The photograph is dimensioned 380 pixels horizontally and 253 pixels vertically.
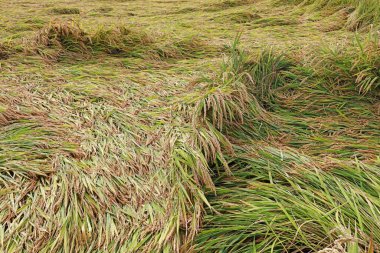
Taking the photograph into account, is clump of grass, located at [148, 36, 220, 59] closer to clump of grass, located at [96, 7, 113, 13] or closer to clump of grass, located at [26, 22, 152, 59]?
clump of grass, located at [26, 22, 152, 59]

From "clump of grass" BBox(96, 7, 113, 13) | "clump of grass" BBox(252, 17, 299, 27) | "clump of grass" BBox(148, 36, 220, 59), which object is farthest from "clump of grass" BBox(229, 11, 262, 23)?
"clump of grass" BBox(96, 7, 113, 13)

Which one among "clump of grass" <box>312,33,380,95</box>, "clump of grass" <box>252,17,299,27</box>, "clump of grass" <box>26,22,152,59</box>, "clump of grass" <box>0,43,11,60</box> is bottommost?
"clump of grass" <box>252,17,299,27</box>

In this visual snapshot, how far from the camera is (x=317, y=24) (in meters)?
3.82

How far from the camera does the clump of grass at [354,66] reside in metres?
2.08

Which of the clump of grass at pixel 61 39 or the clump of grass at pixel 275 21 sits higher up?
the clump of grass at pixel 61 39

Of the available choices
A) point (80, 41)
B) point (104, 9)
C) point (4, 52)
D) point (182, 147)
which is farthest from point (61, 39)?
point (104, 9)

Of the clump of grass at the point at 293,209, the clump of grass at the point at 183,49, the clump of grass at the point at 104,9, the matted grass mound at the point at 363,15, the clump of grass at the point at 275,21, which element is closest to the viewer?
the clump of grass at the point at 293,209

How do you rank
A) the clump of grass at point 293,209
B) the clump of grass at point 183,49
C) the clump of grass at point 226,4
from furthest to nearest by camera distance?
the clump of grass at point 226,4, the clump of grass at point 183,49, the clump of grass at point 293,209

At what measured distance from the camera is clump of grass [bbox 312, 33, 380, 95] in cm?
208

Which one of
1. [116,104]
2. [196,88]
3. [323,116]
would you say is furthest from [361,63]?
[116,104]

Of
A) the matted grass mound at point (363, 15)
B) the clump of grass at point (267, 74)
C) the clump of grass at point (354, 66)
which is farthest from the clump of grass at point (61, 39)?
the matted grass mound at point (363, 15)

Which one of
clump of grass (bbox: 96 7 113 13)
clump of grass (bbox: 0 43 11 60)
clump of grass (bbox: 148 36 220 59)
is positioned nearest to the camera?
clump of grass (bbox: 0 43 11 60)

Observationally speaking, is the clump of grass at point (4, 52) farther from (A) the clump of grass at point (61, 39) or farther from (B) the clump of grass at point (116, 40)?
(B) the clump of grass at point (116, 40)

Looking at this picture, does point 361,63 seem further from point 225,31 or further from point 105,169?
point 225,31
